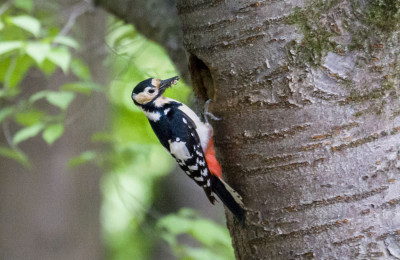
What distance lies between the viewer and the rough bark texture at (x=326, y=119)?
1.87 m

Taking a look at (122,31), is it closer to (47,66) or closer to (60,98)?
(47,66)

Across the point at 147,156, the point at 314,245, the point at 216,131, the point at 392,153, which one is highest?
the point at 147,156

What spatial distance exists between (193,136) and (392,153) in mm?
1126

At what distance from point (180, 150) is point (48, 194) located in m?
2.19

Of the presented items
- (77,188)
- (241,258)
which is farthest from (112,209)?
(241,258)

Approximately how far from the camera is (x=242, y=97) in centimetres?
202

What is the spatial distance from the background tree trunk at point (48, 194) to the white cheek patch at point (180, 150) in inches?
65.9

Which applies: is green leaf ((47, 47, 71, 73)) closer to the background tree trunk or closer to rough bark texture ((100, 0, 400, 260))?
rough bark texture ((100, 0, 400, 260))

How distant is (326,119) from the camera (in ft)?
6.22

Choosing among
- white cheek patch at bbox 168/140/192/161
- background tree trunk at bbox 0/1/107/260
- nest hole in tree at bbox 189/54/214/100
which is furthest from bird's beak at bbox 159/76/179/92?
background tree trunk at bbox 0/1/107/260

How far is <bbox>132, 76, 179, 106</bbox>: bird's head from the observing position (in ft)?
9.31

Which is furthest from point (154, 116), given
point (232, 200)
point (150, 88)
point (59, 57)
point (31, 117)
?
point (232, 200)

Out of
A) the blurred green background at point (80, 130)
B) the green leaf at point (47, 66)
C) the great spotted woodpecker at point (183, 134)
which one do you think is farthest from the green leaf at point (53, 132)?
the great spotted woodpecker at point (183, 134)

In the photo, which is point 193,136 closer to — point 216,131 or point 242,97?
point 216,131
